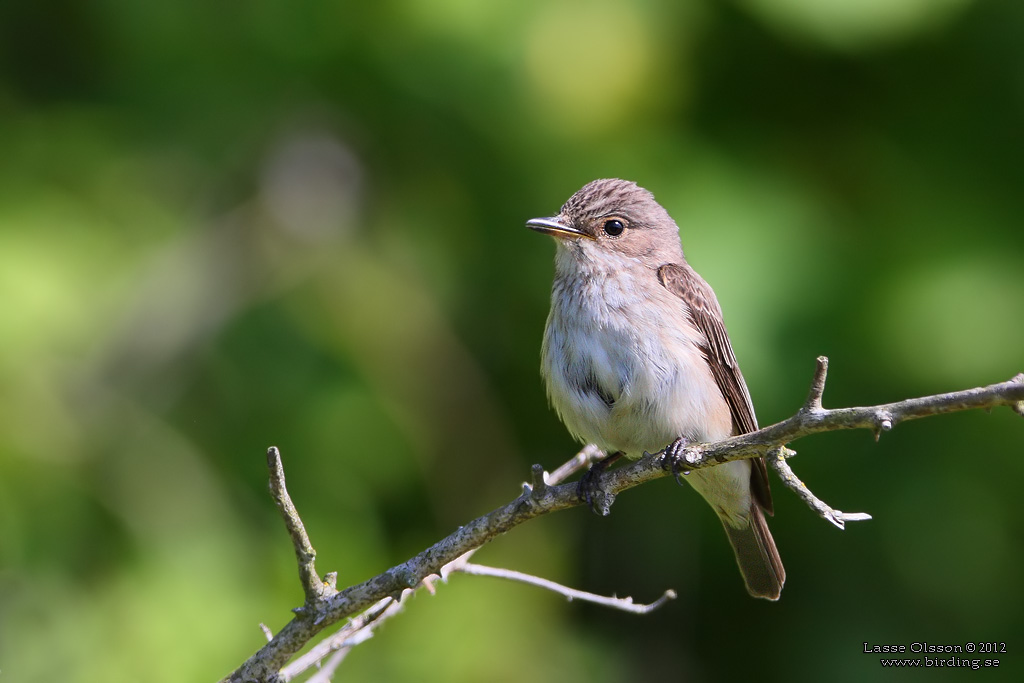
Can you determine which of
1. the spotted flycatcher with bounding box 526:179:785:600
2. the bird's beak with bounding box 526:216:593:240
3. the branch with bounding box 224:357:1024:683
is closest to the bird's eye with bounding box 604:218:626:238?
the spotted flycatcher with bounding box 526:179:785:600

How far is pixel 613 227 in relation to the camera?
16.0 ft

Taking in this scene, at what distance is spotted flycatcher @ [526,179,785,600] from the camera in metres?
4.24

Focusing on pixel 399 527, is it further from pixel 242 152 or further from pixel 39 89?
pixel 39 89

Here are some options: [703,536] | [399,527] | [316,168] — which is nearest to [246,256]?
[316,168]

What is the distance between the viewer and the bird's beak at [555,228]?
469cm

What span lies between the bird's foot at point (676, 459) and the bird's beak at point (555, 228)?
1102 mm

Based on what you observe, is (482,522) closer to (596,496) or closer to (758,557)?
(596,496)

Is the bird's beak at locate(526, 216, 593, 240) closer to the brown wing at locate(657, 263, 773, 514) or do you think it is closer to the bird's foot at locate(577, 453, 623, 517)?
the brown wing at locate(657, 263, 773, 514)

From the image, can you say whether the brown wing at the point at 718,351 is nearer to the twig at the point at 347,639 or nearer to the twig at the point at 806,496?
the twig at the point at 806,496

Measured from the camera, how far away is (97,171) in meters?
6.42

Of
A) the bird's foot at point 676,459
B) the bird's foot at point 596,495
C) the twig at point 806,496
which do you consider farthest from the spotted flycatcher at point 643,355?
the twig at point 806,496

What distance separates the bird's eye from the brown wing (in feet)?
0.88

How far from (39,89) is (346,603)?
521cm

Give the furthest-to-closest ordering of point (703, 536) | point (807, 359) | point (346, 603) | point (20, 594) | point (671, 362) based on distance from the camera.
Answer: point (703, 536) < point (807, 359) < point (20, 594) < point (671, 362) < point (346, 603)
